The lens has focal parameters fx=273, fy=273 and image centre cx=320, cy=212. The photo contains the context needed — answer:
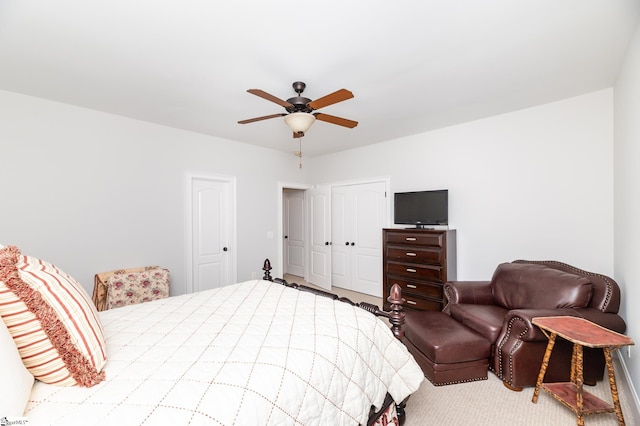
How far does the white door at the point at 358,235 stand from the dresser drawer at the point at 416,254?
2.39ft

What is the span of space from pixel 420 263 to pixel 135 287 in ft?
11.4

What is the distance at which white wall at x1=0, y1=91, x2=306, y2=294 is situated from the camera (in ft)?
8.96

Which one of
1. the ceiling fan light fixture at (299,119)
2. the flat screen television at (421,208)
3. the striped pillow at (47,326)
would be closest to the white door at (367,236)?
the flat screen television at (421,208)

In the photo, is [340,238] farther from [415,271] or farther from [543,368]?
→ [543,368]

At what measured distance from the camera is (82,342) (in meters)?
1.08

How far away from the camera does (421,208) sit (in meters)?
3.97

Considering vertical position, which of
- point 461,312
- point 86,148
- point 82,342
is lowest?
point 461,312

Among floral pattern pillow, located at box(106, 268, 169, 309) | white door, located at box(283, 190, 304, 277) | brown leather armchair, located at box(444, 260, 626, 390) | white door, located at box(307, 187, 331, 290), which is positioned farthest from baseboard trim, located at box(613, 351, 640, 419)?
white door, located at box(283, 190, 304, 277)

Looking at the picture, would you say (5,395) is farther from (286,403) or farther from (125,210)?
(125,210)

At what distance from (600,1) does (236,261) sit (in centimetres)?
457

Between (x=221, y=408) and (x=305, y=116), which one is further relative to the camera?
(x=305, y=116)

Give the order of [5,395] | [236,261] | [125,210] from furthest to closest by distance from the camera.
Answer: [236,261], [125,210], [5,395]

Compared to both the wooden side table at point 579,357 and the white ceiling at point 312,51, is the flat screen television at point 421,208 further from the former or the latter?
the wooden side table at point 579,357

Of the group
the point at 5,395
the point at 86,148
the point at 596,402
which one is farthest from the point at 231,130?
the point at 596,402
